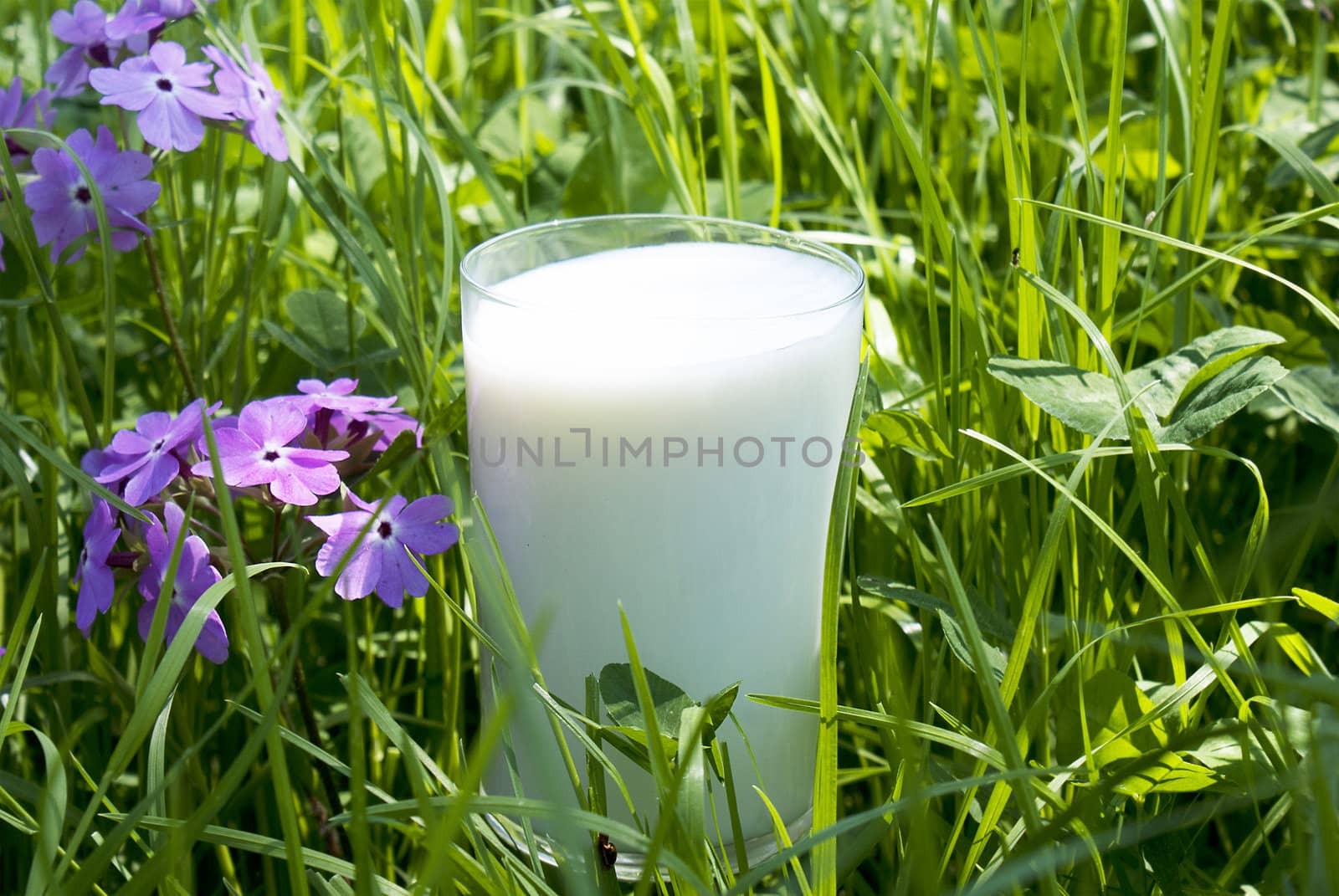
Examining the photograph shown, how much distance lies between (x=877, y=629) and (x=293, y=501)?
432mm

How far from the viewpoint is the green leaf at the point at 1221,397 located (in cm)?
76

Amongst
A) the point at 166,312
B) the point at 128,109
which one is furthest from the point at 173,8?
the point at 166,312

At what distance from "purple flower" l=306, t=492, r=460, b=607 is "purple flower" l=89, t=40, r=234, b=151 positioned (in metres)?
0.32

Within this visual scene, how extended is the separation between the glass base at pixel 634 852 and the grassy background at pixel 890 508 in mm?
44

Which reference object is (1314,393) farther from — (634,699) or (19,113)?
(19,113)

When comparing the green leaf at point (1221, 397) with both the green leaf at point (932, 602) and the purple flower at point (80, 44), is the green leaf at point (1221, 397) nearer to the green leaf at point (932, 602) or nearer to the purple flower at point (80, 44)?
the green leaf at point (932, 602)

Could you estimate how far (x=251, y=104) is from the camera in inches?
36.6

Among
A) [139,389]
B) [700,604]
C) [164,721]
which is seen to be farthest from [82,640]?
[700,604]

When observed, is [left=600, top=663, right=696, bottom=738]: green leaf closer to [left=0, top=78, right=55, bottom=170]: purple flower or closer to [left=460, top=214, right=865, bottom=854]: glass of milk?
[left=460, top=214, right=865, bottom=854]: glass of milk

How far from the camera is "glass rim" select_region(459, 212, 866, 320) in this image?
2.46 feet

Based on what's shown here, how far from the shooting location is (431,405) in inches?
39.5

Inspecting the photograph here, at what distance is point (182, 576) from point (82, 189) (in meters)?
0.37

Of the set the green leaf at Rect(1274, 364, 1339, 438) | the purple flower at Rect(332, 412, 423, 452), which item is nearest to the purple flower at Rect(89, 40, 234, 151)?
the purple flower at Rect(332, 412, 423, 452)

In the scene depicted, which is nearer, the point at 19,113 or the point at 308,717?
the point at 308,717
